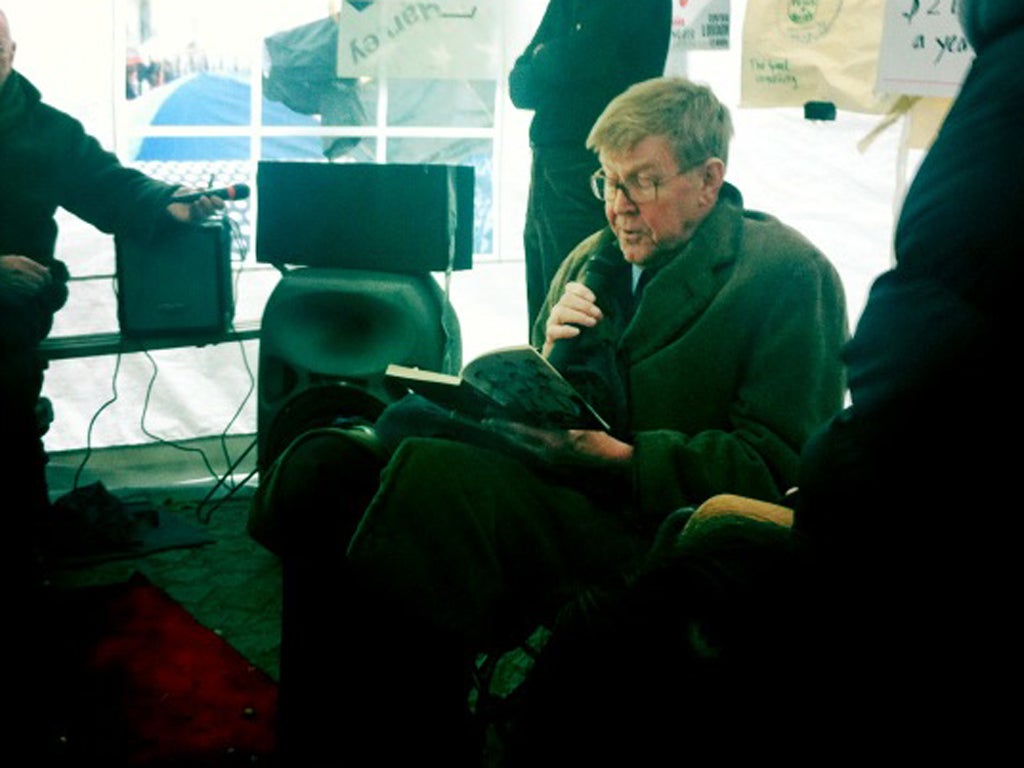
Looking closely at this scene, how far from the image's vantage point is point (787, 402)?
6.07 ft

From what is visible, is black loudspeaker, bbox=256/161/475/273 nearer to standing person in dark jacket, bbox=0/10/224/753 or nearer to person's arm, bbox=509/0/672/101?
standing person in dark jacket, bbox=0/10/224/753

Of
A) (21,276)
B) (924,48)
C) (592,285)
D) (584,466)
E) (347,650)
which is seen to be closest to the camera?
(347,650)

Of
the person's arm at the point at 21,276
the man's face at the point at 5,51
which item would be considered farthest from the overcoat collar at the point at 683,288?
the man's face at the point at 5,51

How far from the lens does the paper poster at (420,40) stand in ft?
12.7

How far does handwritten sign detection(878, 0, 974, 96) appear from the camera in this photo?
9.71 feet

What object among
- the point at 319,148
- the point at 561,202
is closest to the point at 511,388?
the point at 561,202

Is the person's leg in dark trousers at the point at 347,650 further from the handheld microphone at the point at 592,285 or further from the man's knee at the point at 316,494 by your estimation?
the handheld microphone at the point at 592,285

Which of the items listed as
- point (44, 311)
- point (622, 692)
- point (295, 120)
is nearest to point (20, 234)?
point (44, 311)

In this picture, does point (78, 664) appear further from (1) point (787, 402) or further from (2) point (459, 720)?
(1) point (787, 402)

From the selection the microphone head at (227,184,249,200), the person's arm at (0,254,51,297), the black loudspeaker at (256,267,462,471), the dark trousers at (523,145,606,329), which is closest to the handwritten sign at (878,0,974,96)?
the dark trousers at (523,145,606,329)

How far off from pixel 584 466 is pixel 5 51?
2406 mm

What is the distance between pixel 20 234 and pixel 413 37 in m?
1.46

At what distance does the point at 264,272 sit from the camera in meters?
4.02

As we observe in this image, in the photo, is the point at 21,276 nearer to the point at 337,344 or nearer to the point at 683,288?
the point at 337,344
